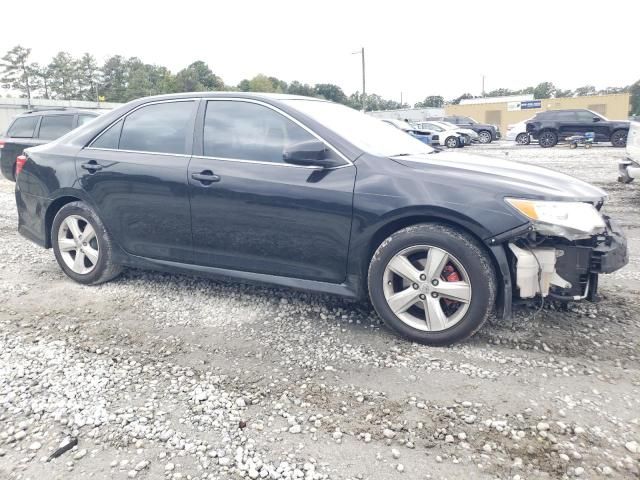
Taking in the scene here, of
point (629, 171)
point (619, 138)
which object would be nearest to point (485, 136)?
point (619, 138)

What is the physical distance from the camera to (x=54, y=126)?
949 centimetres

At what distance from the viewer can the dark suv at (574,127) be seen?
21.7 m

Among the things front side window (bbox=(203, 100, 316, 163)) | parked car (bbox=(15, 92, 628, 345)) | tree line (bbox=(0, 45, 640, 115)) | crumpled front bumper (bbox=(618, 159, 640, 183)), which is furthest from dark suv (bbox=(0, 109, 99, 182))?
tree line (bbox=(0, 45, 640, 115))

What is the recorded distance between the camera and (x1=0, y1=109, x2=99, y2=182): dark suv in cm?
945

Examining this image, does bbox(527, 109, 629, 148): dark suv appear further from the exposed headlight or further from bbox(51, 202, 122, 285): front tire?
bbox(51, 202, 122, 285): front tire

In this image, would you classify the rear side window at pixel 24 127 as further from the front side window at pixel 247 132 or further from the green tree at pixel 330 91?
the green tree at pixel 330 91

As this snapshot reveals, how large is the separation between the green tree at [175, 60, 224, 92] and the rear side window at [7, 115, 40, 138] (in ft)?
232

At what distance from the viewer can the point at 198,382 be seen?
109 inches

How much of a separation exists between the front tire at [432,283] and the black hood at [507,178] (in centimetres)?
35

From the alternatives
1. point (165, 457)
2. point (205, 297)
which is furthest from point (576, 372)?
point (205, 297)

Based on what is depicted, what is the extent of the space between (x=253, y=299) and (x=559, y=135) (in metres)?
22.6

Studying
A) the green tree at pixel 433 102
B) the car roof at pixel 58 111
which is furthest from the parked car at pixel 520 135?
the green tree at pixel 433 102

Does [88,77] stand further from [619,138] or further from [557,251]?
[557,251]

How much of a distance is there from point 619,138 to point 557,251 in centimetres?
2249
